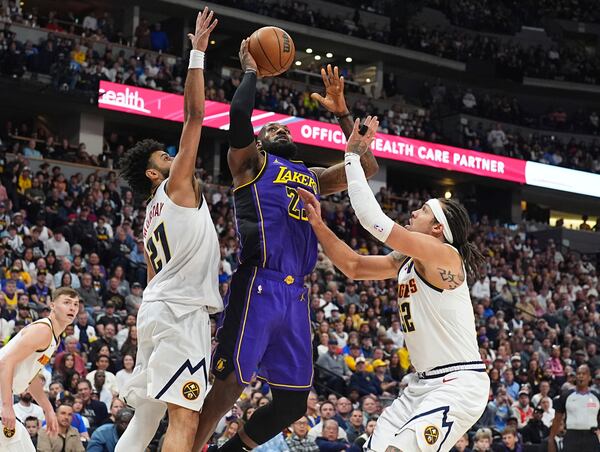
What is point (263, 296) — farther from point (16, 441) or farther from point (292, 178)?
point (16, 441)

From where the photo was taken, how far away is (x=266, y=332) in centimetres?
566

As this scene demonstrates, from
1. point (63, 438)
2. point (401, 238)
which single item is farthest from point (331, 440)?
A: point (401, 238)

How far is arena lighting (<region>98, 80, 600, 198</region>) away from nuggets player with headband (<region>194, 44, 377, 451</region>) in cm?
1592

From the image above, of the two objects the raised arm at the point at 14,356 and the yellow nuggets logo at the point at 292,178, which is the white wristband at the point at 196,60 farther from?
the raised arm at the point at 14,356

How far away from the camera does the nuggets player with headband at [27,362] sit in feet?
21.0

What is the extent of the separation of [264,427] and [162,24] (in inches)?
930

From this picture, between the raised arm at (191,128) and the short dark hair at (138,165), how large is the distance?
0.48 metres

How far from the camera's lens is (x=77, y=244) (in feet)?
52.1

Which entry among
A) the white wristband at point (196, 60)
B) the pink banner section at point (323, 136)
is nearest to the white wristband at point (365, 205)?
the white wristband at point (196, 60)

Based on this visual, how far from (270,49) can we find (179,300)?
70.2 inches

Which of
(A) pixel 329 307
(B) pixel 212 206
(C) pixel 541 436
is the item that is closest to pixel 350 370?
(A) pixel 329 307

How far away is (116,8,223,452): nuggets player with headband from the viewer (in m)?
5.35

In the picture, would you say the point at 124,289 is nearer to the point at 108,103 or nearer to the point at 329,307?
the point at 329,307

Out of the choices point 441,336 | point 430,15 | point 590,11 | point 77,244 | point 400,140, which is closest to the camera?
point 441,336
